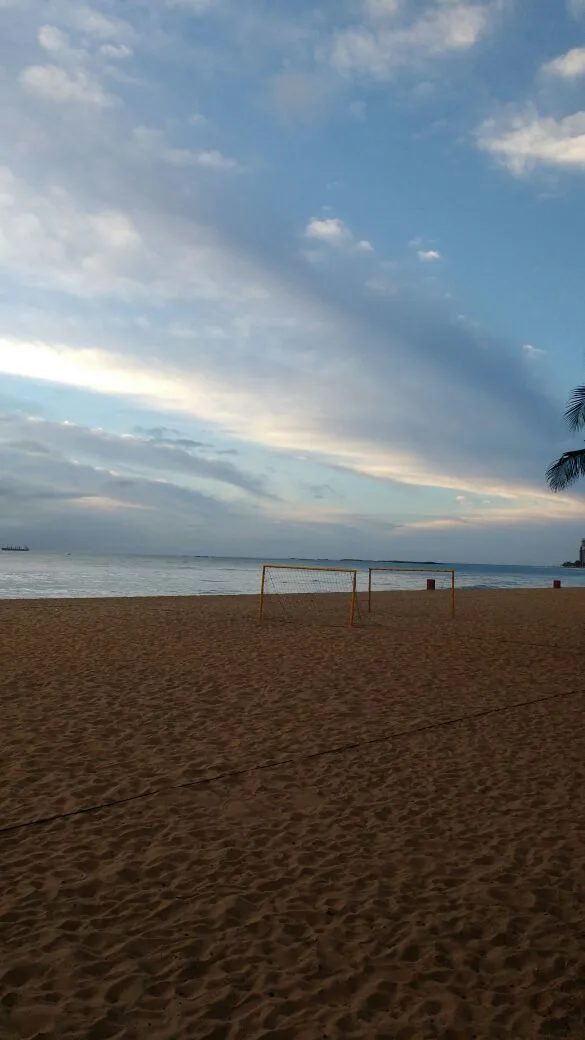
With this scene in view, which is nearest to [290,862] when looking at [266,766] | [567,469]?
[266,766]

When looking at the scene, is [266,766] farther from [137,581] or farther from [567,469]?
[137,581]

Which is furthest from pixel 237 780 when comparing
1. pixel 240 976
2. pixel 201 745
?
pixel 240 976

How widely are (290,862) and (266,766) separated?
1.73 metres

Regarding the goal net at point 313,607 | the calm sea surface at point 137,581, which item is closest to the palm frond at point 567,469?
the goal net at point 313,607

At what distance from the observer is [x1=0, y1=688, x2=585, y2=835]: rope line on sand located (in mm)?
4508

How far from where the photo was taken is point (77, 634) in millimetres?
13641

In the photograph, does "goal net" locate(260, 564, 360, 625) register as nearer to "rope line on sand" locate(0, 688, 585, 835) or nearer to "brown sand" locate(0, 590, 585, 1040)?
"rope line on sand" locate(0, 688, 585, 835)

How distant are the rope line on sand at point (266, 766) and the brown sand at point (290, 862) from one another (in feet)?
0.10

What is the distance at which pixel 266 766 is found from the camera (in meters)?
5.71

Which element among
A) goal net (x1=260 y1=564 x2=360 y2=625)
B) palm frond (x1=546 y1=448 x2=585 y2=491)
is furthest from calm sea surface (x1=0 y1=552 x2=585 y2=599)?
palm frond (x1=546 y1=448 x2=585 y2=491)

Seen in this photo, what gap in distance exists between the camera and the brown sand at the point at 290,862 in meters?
2.79

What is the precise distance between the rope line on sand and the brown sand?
31 mm

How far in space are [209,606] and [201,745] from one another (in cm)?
1489

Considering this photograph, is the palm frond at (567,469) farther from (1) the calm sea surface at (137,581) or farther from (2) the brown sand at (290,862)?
(1) the calm sea surface at (137,581)
